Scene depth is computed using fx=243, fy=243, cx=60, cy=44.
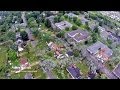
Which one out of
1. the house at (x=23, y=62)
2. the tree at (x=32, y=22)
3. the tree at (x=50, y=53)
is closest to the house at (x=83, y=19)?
the tree at (x=32, y=22)

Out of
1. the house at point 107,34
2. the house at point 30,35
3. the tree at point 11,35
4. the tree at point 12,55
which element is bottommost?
the house at point 107,34

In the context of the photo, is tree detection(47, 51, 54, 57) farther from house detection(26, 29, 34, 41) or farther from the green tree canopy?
the green tree canopy

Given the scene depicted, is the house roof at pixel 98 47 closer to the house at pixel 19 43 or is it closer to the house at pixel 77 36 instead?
the house at pixel 77 36

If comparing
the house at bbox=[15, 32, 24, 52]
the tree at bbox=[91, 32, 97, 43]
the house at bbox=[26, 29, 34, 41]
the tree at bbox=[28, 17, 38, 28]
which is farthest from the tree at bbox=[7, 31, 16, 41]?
the tree at bbox=[91, 32, 97, 43]

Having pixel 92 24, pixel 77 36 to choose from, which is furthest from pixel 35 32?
pixel 92 24

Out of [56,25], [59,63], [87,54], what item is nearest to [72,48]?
[87,54]

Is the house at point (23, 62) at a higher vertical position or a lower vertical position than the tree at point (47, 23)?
→ lower

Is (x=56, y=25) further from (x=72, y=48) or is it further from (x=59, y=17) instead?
(x=72, y=48)
